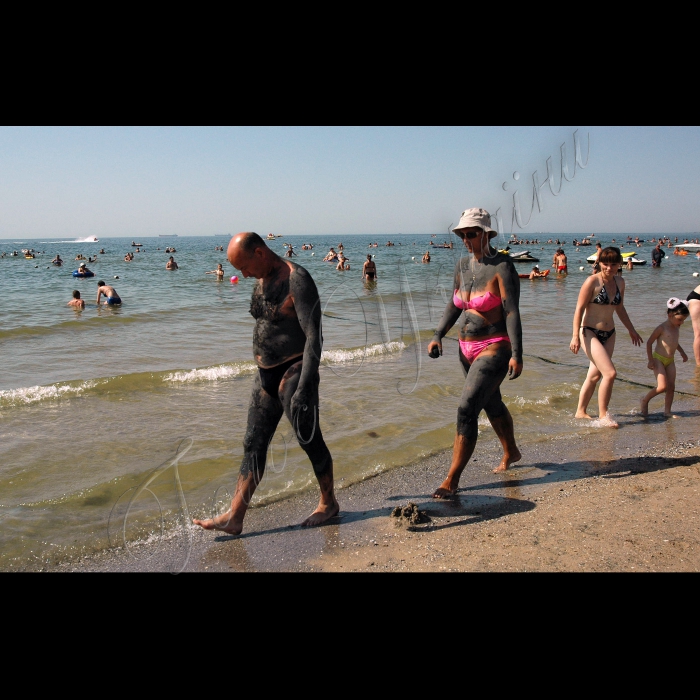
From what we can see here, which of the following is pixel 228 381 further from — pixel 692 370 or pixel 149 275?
pixel 149 275

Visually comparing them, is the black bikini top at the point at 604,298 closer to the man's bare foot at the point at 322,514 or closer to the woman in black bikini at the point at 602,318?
the woman in black bikini at the point at 602,318

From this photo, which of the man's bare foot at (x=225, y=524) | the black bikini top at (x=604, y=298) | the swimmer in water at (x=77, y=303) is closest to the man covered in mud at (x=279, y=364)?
the man's bare foot at (x=225, y=524)

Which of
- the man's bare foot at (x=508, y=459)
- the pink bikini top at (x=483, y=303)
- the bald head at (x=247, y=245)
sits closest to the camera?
the bald head at (x=247, y=245)

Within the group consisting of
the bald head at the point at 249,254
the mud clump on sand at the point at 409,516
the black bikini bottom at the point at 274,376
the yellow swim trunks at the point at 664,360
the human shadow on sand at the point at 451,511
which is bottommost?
the human shadow on sand at the point at 451,511

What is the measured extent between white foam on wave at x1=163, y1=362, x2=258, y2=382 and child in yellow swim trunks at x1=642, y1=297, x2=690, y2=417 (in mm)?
5745

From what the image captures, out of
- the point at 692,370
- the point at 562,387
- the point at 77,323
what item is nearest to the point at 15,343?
the point at 77,323

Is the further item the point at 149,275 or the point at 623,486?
the point at 149,275

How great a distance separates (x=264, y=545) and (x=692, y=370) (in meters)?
7.75

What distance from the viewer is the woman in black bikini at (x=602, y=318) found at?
241 inches

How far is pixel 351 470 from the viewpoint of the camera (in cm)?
522

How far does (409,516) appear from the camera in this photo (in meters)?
4.02

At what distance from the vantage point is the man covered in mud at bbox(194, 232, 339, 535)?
12.0 ft

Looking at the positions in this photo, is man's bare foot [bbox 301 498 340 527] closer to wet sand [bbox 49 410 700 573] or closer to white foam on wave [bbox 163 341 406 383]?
wet sand [bbox 49 410 700 573]

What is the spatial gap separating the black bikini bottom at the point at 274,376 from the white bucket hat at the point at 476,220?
62.5 inches
